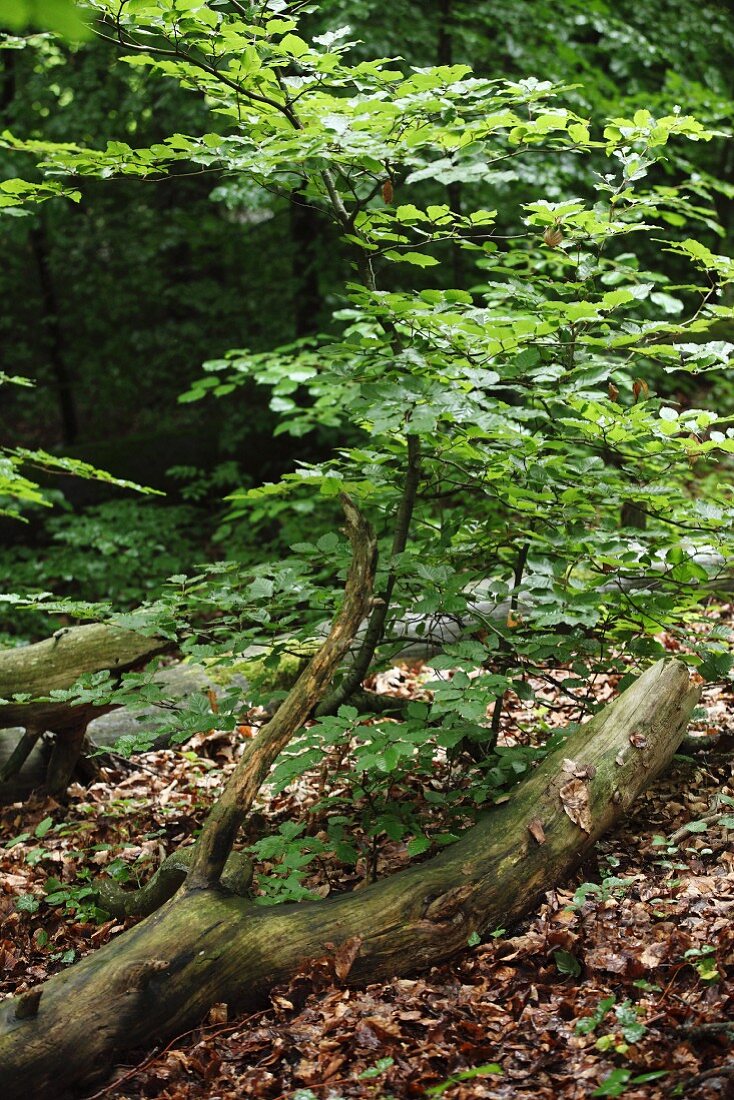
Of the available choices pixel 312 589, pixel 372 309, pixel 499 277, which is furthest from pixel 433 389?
pixel 499 277

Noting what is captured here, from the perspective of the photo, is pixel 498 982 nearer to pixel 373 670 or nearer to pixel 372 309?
pixel 373 670

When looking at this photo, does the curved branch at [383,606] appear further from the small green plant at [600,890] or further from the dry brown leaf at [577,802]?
the small green plant at [600,890]

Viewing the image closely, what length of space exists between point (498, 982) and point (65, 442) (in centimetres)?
1036

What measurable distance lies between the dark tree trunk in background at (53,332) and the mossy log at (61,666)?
25.2 ft

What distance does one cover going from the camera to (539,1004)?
2307 mm

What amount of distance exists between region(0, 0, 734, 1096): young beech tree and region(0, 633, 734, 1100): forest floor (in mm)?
97

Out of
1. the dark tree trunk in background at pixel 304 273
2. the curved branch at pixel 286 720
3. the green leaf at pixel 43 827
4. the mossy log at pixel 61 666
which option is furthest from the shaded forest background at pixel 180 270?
the curved branch at pixel 286 720

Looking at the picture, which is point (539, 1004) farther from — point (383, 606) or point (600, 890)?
point (383, 606)

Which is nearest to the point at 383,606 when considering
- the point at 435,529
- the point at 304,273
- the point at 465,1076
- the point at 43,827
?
the point at 435,529

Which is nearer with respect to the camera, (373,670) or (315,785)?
(373,670)

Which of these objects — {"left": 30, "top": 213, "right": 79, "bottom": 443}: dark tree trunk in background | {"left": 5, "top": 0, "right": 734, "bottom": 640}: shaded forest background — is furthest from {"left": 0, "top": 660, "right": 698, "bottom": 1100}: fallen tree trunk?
{"left": 30, "top": 213, "right": 79, "bottom": 443}: dark tree trunk in background

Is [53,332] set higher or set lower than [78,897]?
higher

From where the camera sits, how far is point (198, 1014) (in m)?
2.45

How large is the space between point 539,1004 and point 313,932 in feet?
2.17
